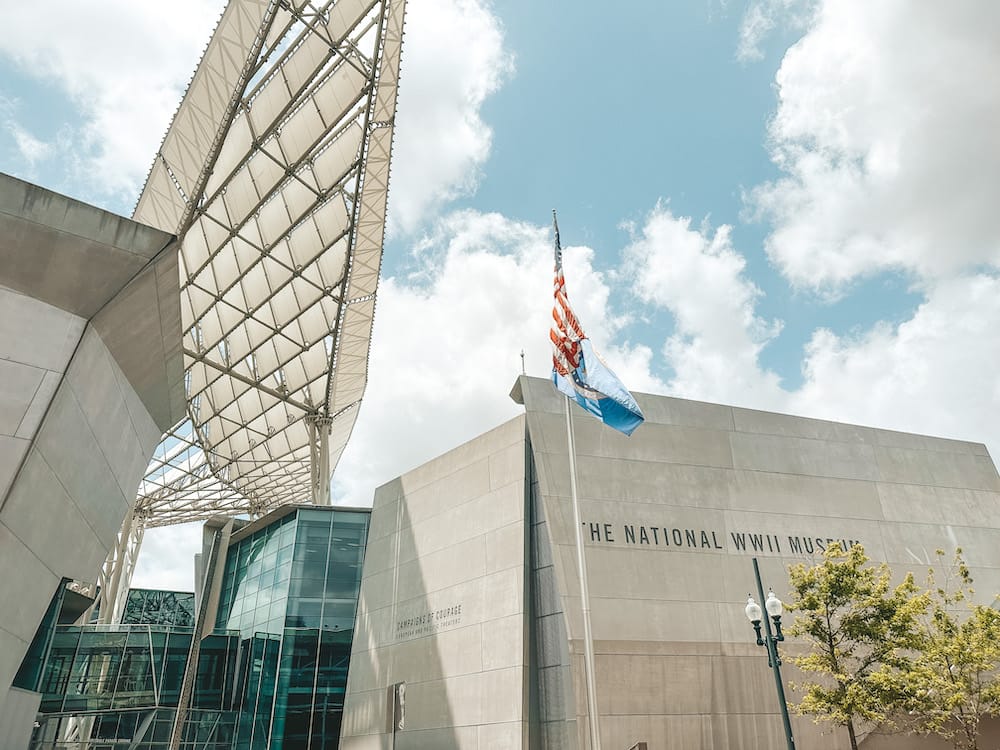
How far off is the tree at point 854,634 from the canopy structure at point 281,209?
21.9 meters

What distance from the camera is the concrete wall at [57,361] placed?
13.6m

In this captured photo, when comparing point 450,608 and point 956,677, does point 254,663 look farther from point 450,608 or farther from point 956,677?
point 956,677

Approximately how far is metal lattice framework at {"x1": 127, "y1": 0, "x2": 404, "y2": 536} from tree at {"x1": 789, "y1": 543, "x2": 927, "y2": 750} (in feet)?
71.8

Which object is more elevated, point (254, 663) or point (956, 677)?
point (254, 663)

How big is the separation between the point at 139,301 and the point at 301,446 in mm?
35153

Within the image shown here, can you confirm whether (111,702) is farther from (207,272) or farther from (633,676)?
(633,676)

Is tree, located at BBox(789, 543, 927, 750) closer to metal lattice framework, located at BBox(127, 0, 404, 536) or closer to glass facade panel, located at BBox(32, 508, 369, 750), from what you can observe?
glass facade panel, located at BBox(32, 508, 369, 750)

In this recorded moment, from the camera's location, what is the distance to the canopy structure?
23.5m

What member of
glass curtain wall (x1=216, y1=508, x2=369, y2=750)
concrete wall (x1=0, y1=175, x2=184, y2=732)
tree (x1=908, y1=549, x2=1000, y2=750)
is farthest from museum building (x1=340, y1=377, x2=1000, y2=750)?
concrete wall (x1=0, y1=175, x2=184, y2=732)

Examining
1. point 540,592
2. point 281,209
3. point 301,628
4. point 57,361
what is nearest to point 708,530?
point 540,592

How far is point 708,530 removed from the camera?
22062 millimetres

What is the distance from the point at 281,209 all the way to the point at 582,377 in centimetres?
1805

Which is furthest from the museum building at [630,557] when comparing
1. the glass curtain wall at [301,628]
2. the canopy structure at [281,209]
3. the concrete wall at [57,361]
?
the canopy structure at [281,209]

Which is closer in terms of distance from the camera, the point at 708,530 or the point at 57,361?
the point at 57,361
